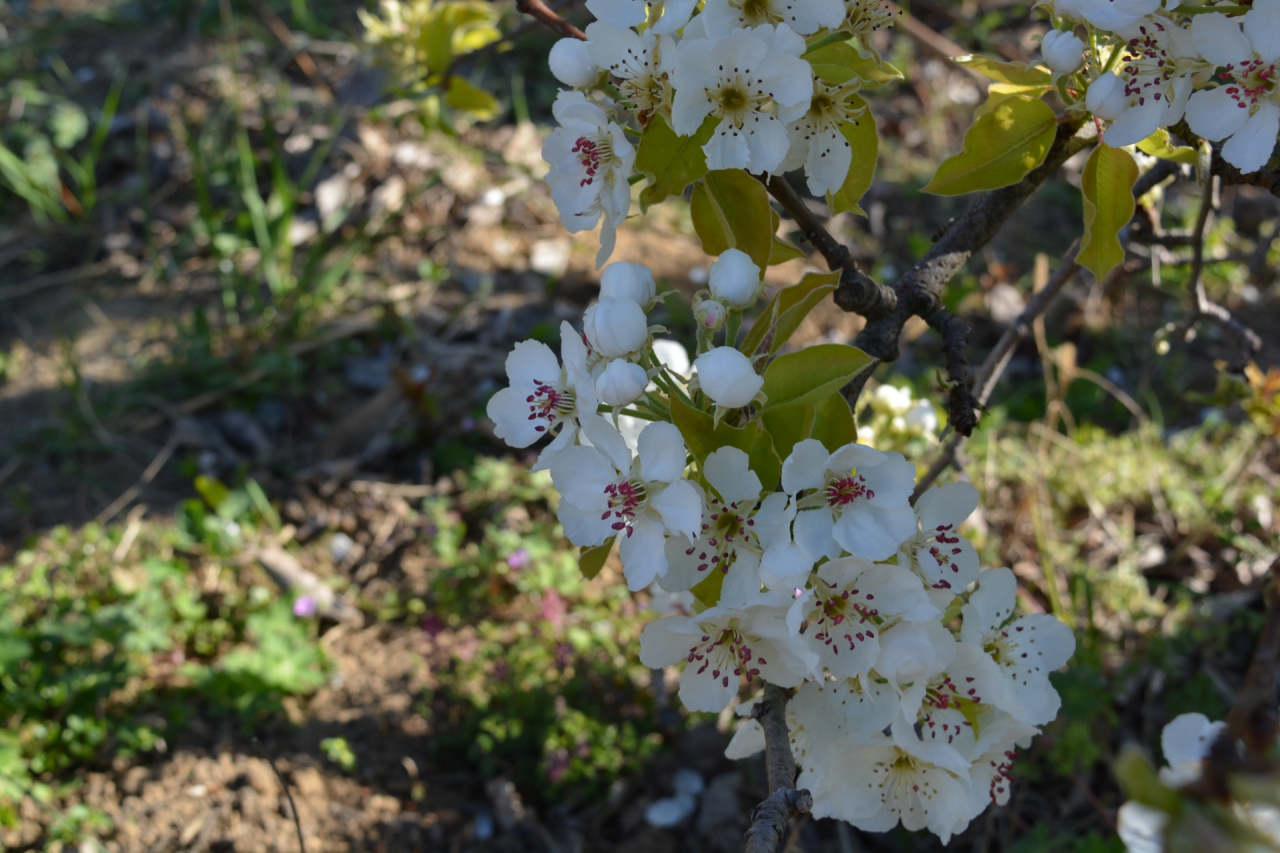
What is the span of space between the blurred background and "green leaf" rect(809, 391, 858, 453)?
2.30 ft

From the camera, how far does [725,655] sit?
39.4 inches

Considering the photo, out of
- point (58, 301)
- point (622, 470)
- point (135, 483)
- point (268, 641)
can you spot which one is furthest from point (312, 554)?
point (622, 470)

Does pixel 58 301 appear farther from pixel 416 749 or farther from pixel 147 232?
pixel 416 749

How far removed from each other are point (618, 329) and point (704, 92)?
0.83ft

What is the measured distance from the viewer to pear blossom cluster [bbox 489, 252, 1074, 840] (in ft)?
2.92

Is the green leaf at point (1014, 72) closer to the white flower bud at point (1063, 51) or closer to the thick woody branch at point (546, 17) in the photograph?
the white flower bud at point (1063, 51)

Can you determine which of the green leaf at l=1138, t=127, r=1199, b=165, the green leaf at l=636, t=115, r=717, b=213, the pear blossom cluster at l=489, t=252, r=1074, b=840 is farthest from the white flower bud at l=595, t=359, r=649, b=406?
the green leaf at l=1138, t=127, r=1199, b=165

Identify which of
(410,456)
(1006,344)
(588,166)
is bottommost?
(410,456)

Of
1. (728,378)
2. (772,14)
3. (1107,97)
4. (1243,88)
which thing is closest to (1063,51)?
(1107,97)

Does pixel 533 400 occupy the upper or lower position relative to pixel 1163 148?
lower

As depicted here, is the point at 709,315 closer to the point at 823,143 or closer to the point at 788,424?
the point at 788,424

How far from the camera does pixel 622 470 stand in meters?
0.92

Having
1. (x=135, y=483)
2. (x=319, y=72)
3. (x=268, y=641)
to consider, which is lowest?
(x=135, y=483)

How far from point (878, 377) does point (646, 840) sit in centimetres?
182
